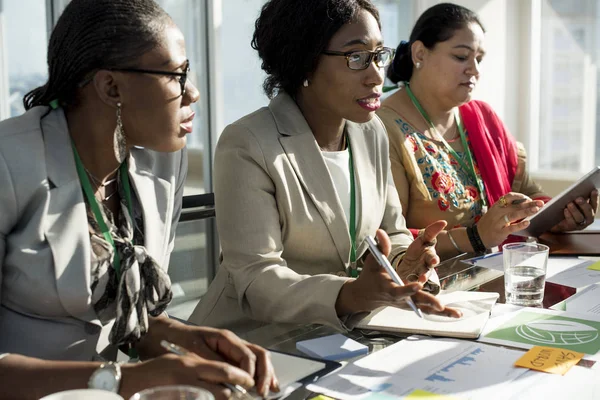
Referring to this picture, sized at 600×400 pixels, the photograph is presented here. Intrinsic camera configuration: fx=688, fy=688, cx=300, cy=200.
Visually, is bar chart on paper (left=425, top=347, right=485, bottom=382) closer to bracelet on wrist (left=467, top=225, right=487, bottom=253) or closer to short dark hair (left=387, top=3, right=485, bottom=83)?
bracelet on wrist (left=467, top=225, right=487, bottom=253)

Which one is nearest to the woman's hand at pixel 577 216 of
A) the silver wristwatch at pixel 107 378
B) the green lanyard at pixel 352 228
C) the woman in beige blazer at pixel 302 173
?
the woman in beige blazer at pixel 302 173

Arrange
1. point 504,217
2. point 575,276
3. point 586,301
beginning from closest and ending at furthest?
1. point 586,301
2. point 575,276
3. point 504,217

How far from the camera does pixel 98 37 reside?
1302 mm

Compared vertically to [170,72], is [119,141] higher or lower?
lower

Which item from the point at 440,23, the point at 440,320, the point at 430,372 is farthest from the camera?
the point at 440,23

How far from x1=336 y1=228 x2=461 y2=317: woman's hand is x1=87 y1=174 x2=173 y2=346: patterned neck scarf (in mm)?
375

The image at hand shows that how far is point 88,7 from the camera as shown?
4.31 feet

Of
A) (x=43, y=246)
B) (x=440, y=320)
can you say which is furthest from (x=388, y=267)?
(x=43, y=246)

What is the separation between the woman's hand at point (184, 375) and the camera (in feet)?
3.31

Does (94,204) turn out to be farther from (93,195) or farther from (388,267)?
(388,267)

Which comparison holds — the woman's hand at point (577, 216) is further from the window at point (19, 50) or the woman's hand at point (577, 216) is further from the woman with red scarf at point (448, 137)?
the window at point (19, 50)

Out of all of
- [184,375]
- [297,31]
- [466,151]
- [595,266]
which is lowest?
[595,266]

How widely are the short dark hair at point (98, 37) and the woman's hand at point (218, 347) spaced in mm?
497

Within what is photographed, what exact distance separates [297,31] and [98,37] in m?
0.73
